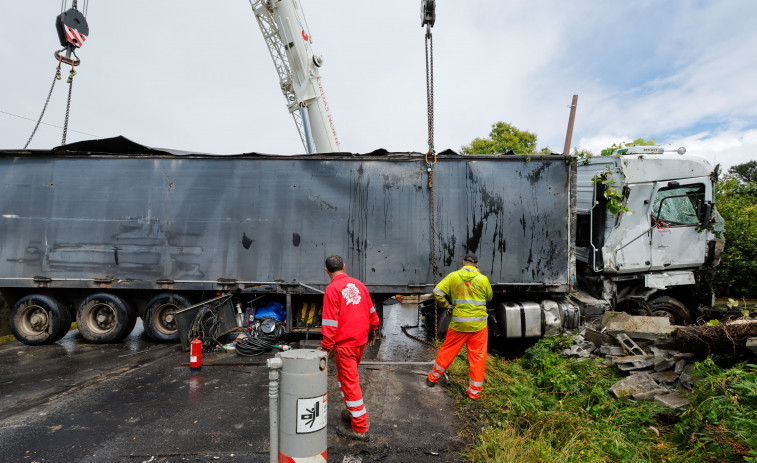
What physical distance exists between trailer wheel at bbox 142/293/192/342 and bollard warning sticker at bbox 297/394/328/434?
4.75m

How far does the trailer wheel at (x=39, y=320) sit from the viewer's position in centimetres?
643

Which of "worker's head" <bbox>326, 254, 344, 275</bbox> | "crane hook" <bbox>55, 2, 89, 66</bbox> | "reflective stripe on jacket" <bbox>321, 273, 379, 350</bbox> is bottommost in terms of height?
"reflective stripe on jacket" <bbox>321, 273, 379, 350</bbox>

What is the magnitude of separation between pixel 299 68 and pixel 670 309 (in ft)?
29.0

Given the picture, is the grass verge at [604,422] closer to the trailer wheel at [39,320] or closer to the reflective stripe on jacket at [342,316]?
the reflective stripe on jacket at [342,316]

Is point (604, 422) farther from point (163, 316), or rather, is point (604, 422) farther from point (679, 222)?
point (163, 316)

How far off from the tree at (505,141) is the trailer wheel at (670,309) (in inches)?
622

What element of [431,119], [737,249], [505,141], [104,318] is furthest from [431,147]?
[505,141]

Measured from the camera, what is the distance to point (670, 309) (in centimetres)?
651

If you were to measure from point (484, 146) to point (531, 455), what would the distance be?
69.5 feet

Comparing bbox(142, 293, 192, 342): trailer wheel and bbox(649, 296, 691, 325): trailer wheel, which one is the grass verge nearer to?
bbox(649, 296, 691, 325): trailer wheel

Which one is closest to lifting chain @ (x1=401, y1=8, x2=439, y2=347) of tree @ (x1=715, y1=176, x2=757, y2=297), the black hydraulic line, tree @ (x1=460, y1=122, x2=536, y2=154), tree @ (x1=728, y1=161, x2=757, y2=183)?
the black hydraulic line

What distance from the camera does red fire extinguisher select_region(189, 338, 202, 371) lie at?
197 inches

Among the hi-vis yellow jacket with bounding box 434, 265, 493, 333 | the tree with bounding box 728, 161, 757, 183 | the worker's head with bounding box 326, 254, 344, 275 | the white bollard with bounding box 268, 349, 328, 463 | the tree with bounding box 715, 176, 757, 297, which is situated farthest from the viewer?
the tree with bounding box 728, 161, 757, 183

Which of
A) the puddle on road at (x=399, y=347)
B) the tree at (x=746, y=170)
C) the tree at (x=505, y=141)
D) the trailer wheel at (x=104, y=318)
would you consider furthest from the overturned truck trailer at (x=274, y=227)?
the tree at (x=746, y=170)
